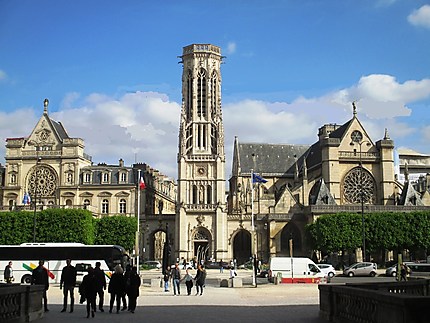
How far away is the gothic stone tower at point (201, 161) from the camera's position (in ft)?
252

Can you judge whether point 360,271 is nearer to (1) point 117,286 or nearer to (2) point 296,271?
(2) point 296,271

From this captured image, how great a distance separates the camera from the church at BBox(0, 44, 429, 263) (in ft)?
250

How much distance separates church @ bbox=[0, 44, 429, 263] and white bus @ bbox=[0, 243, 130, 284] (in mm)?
33594

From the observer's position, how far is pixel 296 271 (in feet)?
141

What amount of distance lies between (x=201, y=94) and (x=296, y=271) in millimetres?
44545

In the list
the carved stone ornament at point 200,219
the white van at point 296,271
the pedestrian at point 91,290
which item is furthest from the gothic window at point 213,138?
the pedestrian at point 91,290

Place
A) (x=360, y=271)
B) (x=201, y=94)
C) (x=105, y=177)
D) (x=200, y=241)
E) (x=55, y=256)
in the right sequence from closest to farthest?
(x=55, y=256) < (x=360, y=271) < (x=200, y=241) < (x=105, y=177) < (x=201, y=94)

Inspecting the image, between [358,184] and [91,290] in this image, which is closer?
[91,290]

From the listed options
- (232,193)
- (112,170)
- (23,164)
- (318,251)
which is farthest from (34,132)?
(318,251)

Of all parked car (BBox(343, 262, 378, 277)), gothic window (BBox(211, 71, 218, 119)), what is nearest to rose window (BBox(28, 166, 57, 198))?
gothic window (BBox(211, 71, 218, 119))

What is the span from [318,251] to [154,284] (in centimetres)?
3516

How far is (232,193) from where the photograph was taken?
3664 inches

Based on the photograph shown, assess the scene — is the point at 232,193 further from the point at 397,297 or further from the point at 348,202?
the point at 397,297

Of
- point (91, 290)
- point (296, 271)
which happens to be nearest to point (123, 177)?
point (296, 271)
